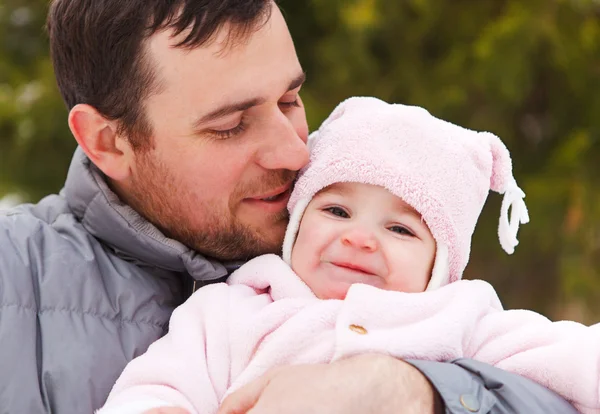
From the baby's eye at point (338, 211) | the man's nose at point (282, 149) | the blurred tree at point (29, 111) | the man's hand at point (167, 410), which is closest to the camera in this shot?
the man's hand at point (167, 410)

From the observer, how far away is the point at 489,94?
3184 mm

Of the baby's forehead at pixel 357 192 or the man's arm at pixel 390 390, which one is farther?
the baby's forehead at pixel 357 192

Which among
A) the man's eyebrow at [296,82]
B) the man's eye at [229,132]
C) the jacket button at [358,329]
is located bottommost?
the jacket button at [358,329]

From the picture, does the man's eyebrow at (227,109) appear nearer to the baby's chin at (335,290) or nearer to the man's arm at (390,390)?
the baby's chin at (335,290)

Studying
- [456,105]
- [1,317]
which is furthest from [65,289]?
[456,105]

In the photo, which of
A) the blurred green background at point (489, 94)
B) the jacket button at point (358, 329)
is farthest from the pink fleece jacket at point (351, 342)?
the blurred green background at point (489, 94)

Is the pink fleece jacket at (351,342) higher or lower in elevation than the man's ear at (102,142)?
lower

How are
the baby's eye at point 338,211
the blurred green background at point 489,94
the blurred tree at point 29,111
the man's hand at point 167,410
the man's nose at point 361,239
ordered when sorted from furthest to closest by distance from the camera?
1. the blurred tree at point 29,111
2. the blurred green background at point 489,94
3. the baby's eye at point 338,211
4. the man's nose at point 361,239
5. the man's hand at point 167,410

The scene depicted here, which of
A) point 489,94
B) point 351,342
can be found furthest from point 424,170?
point 489,94

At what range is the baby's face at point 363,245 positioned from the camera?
1.77 metres

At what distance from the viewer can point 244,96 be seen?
6.39 ft

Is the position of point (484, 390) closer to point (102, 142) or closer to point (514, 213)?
point (514, 213)

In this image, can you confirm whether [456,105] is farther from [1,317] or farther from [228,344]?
[1,317]

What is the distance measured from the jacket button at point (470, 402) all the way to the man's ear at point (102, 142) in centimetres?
107
